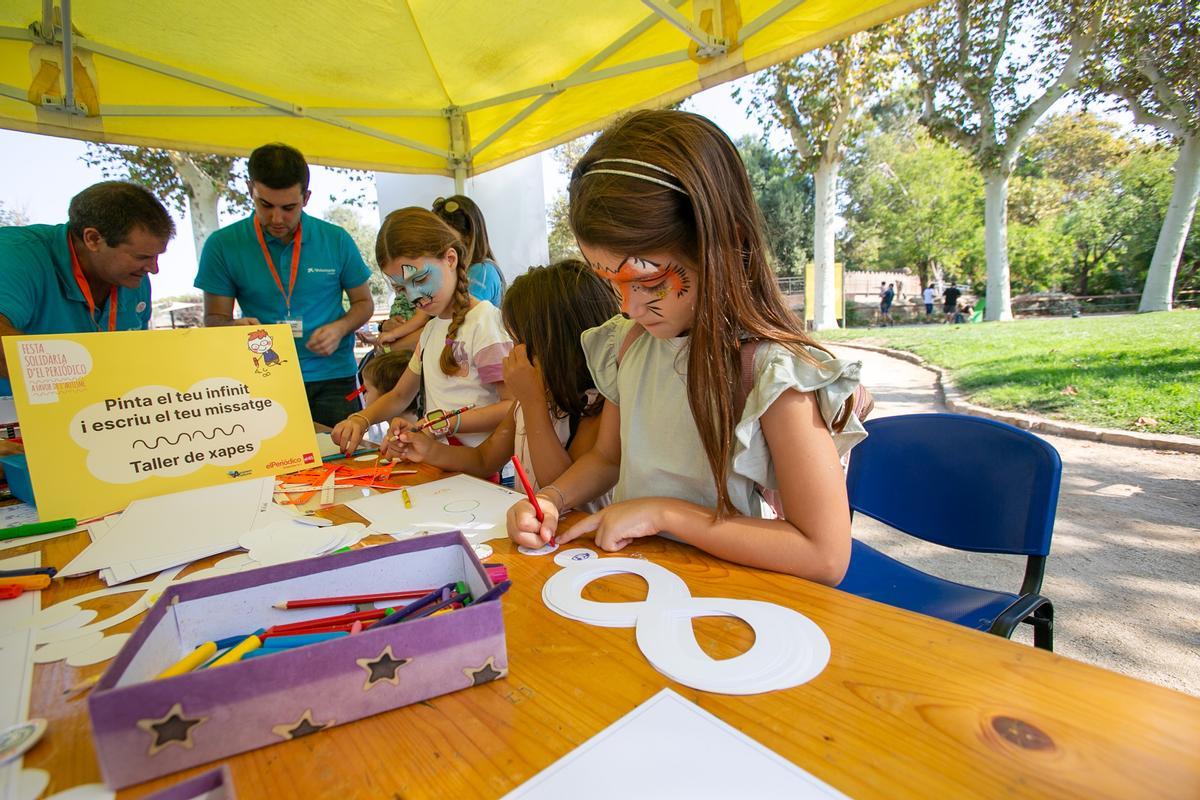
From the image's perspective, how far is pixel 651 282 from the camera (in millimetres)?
836

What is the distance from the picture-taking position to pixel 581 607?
627 millimetres

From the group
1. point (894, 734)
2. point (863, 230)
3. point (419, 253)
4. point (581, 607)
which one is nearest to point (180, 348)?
point (419, 253)

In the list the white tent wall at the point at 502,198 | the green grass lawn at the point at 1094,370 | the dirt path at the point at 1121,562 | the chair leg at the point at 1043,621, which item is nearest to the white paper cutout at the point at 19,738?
the chair leg at the point at 1043,621

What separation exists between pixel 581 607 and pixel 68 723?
446 millimetres

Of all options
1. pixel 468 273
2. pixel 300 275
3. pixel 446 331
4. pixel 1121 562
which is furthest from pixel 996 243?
pixel 300 275

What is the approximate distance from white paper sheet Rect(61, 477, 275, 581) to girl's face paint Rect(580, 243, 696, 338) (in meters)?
0.70

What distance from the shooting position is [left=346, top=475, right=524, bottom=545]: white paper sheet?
3.01 ft

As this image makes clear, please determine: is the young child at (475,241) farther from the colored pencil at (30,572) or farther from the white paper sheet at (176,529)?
the colored pencil at (30,572)

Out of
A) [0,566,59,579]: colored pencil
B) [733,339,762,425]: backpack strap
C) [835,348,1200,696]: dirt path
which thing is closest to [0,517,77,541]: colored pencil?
[0,566,59,579]: colored pencil

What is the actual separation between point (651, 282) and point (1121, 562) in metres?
2.45

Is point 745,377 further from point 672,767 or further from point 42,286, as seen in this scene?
point 42,286

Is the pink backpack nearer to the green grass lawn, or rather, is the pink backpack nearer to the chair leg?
the chair leg

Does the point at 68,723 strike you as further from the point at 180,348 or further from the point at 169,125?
the point at 169,125

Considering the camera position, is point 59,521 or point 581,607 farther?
point 59,521
